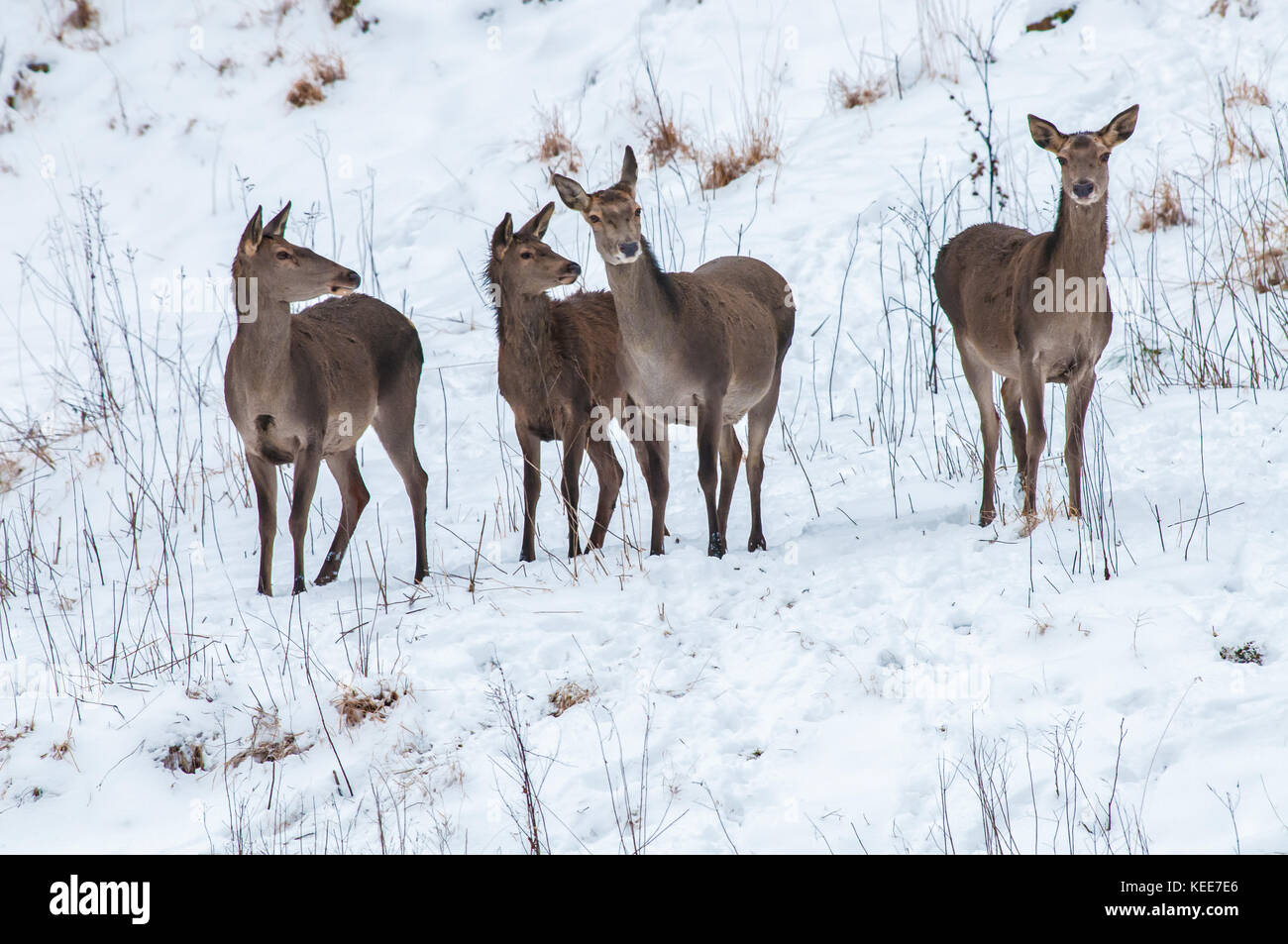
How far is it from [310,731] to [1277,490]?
5105 millimetres

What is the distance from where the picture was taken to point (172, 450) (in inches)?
450

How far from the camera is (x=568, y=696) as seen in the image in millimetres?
5707

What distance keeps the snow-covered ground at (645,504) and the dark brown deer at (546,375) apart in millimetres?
366

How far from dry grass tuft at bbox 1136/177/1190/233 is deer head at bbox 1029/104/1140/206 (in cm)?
550

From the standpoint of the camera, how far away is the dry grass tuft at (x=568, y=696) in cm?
568

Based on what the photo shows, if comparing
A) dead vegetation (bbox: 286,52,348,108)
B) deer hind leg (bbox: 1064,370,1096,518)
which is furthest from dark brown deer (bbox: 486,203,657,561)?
dead vegetation (bbox: 286,52,348,108)

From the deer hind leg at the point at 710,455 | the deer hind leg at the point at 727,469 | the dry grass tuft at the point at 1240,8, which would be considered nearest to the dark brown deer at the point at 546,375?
the deer hind leg at the point at 727,469

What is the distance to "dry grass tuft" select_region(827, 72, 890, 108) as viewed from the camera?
50.3 feet

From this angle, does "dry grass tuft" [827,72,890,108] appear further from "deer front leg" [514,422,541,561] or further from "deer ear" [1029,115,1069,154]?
"deer front leg" [514,422,541,561]

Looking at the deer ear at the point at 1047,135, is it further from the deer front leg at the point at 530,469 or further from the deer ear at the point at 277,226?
the deer ear at the point at 277,226

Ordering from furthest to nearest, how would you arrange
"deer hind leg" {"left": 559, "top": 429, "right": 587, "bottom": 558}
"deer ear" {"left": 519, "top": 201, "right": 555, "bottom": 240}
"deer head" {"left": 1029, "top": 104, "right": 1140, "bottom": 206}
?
1. "deer ear" {"left": 519, "top": 201, "right": 555, "bottom": 240}
2. "deer hind leg" {"left": 559, "top": 429, "right": 587, "bottom": 558}
3. "deer head" {"left": 1029, "top": 104, "right": 1140, "bottom": 206}

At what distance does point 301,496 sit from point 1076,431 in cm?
460

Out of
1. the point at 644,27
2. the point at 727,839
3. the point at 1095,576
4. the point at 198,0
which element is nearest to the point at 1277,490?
the point at 1095,576

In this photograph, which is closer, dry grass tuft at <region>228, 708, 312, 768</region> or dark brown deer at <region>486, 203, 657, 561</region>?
dry grass tuft at <region>228, 708, 312, 768</region>
